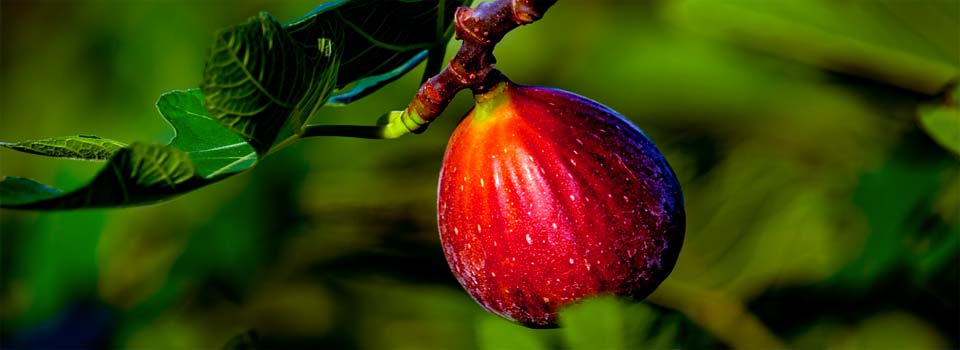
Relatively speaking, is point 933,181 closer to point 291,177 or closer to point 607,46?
point 607,46

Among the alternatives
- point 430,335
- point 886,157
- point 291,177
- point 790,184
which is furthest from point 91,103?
point 886,157

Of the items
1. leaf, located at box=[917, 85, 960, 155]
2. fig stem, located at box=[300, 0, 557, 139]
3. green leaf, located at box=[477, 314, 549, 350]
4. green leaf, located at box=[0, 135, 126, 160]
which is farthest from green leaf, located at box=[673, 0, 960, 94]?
green leaf, located at box=[0, 135, 126, 160]

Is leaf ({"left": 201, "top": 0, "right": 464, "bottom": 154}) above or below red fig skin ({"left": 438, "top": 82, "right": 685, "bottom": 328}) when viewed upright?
above

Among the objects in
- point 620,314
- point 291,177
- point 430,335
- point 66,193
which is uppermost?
point 66,193

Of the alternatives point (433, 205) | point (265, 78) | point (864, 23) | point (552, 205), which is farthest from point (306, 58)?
point (433, 205)

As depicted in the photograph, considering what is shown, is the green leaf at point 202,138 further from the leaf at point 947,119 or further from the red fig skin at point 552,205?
the leaf at point 947,119

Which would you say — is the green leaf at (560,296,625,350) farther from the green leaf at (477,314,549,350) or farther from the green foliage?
the green foliage

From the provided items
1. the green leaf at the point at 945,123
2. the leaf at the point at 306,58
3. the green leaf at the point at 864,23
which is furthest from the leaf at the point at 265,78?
the green leaf at the point at 945,123
